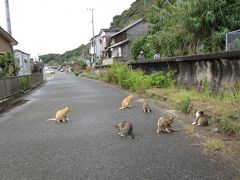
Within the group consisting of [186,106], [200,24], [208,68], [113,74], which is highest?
[200,24]

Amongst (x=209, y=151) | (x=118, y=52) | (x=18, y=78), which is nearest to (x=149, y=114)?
(x=209, y=151)

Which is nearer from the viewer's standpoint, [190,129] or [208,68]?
[190,129]

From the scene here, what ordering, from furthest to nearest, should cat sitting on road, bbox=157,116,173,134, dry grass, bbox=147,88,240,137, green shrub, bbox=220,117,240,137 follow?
cat sitting on road, bbox=157,116,173,134, dry grass, bbox=147,88,240,137, green shrub, bbox=220,117,240,137

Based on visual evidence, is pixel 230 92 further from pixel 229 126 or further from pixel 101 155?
pixel 101 155

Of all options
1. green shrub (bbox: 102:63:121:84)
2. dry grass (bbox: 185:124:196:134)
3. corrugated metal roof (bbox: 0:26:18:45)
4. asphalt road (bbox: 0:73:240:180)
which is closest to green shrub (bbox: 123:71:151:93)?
green shrub (bbox: 102:63:121:84)

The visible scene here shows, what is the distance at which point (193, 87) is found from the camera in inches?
508

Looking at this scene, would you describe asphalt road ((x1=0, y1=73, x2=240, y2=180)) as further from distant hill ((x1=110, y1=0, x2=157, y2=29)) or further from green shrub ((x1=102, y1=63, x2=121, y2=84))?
distant hill ((x1=110, y1=0, x2=157, y2=29))

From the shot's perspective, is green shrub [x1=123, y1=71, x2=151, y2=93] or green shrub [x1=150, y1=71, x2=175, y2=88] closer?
green shrub [x1=150, y1=71, x2=175, y2=88]

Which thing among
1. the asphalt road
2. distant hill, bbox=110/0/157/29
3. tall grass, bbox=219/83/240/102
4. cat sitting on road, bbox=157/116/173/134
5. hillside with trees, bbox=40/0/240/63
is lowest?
the asphalt road

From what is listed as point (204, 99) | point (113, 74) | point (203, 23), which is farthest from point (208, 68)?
point (113, 74)

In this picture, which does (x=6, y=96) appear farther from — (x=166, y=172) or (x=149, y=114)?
(x=166, y=172)

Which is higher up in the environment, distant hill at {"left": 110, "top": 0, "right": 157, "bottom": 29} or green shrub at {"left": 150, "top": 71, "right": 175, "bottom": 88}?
distant hill at {"left": 110, "top": 0, "right": 157, "bottom": 29}

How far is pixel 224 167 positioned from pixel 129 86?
15048 millimetres

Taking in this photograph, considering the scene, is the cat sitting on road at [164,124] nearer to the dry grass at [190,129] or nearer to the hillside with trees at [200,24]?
the dry grass at [190,129]
